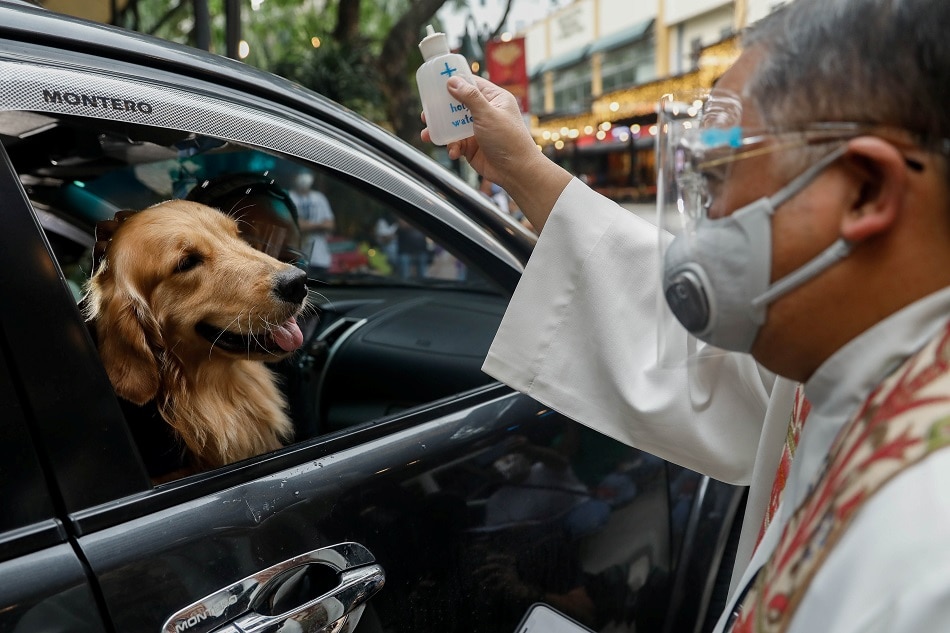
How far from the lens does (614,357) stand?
160 cm

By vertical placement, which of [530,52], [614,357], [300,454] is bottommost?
[300,454]

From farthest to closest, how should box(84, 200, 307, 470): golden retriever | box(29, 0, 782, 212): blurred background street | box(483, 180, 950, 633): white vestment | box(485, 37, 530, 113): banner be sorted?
1. box(485, 37, 530, 113): banner
2. box(29, 0, 782, 212): blurred background street
3. box(84, 200, 307, 470): golden retriever
4. box(483, 180, 950, 633): white vestment

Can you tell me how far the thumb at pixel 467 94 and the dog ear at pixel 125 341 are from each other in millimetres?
838

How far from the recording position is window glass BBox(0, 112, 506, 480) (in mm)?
1940

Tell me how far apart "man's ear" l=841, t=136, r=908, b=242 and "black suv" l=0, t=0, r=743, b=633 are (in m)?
1.06

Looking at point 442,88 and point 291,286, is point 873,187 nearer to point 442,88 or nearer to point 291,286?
point 442,88

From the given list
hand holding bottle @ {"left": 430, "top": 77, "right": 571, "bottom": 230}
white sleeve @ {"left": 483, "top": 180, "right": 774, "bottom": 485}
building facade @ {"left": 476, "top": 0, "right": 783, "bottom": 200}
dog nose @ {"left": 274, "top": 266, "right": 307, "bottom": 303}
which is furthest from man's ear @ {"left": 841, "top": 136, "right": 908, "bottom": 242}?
building facade @ {"left": 476, "top": 0, "right": 783, "bottom": 200}

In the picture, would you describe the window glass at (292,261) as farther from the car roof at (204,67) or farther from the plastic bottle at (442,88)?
the plastic bottle at (442,88)

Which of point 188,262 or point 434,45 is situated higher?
point 434,45

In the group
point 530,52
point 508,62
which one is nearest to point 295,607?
point 508,62

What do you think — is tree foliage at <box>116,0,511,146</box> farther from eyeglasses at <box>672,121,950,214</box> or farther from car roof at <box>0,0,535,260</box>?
eyeglasses at <box>672,121,950,214</box>

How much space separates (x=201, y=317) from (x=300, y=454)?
509 mm

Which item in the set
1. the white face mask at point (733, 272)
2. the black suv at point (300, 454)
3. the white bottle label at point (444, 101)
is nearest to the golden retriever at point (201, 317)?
the black suv at point (300, 454)

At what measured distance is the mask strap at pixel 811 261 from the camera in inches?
34.5
